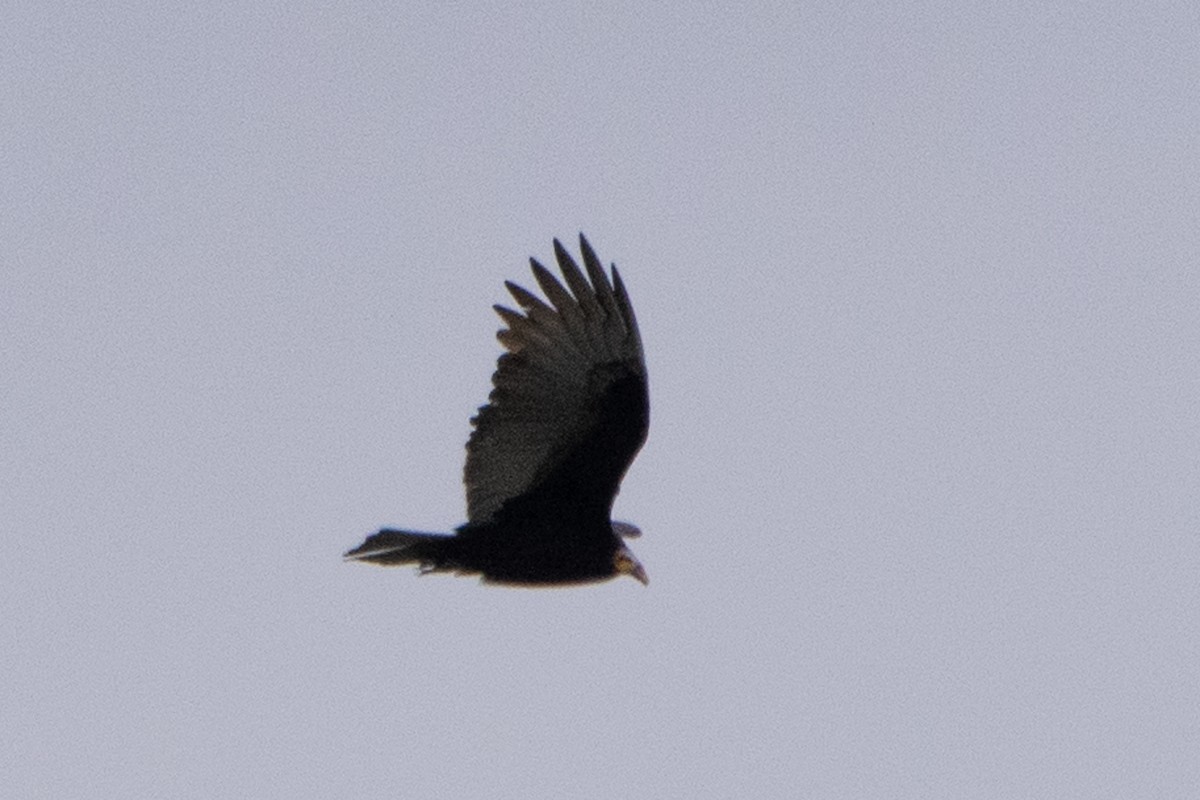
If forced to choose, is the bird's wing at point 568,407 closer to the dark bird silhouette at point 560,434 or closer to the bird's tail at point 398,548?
the dark bird silhouette at point 560,434

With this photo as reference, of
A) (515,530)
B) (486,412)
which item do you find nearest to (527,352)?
(486,412)

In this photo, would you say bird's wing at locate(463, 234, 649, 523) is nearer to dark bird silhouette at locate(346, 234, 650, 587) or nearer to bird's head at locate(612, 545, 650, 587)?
dark bird silhouette at locate(346, 234, 650, 587)

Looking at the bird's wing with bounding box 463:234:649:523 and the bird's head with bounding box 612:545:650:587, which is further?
the bird's head with bounding box 612:545:650:587

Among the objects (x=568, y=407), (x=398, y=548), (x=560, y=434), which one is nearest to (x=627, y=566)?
(x=560, y=434)

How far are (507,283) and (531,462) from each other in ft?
3.84

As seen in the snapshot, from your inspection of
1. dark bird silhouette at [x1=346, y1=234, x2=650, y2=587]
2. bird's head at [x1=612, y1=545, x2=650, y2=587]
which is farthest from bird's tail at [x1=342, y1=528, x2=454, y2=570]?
bird's head at [x1=612, y1=545, x2=650, y2=587]

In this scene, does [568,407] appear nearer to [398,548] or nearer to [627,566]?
[627,566]

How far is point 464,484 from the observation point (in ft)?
33.4

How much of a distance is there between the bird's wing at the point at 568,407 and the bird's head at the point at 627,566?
370 mm

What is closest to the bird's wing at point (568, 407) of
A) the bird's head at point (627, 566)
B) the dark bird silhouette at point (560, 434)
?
the dark bird silhouette at point (560, 434)

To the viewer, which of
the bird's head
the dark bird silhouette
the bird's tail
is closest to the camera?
the bird's tail

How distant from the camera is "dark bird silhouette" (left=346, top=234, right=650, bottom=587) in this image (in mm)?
9992

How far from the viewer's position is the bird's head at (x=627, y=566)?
10.3 m

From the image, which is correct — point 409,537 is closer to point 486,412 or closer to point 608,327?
point 486,412
